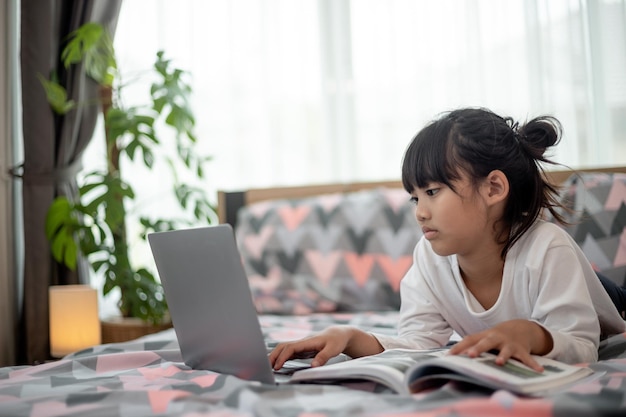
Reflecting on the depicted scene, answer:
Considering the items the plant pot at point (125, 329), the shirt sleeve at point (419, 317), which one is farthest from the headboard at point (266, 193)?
the shirt sleeve at point (419, 317)

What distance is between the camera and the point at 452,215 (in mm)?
1314

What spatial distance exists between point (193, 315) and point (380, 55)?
1849mm

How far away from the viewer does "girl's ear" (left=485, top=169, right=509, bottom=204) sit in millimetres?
1335

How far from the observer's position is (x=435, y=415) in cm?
84

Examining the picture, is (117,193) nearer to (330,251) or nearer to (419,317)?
(330,251)

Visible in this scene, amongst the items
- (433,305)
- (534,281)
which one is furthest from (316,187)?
(534,281)

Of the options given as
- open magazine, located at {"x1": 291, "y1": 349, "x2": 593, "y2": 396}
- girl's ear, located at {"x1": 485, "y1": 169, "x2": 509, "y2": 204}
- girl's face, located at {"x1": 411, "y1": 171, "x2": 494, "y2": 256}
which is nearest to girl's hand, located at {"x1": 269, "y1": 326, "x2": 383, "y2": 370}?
open magazine, located at {"x1": 291, "y1": 349, "x2": 593, "y2": 396}

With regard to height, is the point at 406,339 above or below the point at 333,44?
below

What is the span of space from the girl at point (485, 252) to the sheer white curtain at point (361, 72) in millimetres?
1056

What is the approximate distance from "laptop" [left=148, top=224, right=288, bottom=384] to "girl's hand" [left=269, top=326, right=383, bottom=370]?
5 cm

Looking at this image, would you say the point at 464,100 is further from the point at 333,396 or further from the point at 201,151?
the point at 333,396

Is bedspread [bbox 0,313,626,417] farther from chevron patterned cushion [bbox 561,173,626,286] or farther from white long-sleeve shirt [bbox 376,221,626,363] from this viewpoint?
chevron patterned cushion [bbox 561,173,626,286]

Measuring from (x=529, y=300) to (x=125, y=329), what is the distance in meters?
1.67

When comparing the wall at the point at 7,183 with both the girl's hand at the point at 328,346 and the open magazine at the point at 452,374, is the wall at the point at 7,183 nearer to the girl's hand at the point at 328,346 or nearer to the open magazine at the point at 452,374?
the girl's hand at the point at 328,346
